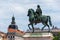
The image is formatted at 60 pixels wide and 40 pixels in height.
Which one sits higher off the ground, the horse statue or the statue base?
the horse statue

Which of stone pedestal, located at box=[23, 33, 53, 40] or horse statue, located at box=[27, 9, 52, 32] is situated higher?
horse statue, located at box=[27, 9, 52, 32]

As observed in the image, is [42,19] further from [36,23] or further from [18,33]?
[18,33]

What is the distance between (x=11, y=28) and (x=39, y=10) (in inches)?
3739

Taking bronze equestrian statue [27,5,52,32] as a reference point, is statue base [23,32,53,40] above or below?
below

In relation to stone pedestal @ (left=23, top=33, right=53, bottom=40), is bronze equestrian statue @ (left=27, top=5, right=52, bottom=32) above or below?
above

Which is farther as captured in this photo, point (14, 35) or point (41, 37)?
point (14, 35)

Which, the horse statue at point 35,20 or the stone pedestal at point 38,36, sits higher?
the horse statue at point 35,20

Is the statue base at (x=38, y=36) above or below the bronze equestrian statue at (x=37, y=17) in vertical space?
below

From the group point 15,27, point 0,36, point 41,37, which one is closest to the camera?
point 41,37

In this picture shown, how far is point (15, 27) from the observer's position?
427 feet

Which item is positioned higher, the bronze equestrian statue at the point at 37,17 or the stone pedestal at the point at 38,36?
the bronze equestrian statue at the point at 37,17

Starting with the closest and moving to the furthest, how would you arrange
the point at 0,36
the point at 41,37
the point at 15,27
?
the point at 41,37 → the point at 0,36 → the point at 15,27

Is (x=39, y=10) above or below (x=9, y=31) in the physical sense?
above

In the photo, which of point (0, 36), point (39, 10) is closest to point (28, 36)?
point (39, 10)
